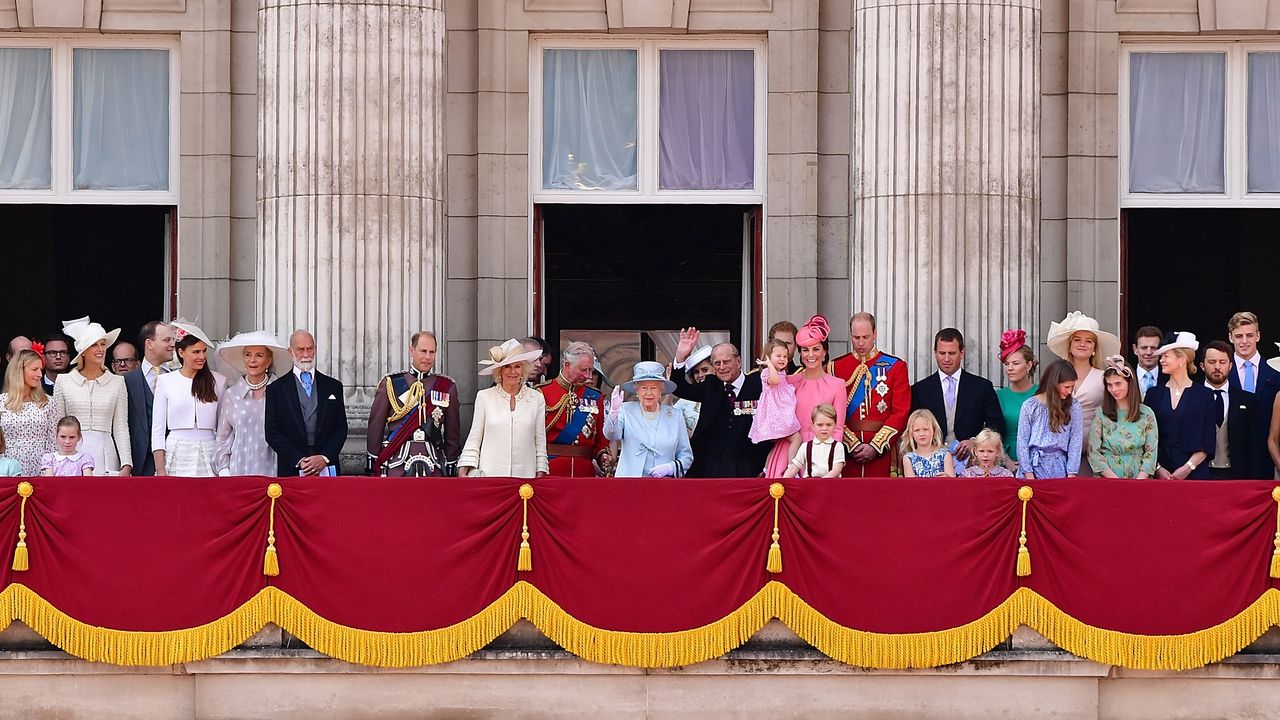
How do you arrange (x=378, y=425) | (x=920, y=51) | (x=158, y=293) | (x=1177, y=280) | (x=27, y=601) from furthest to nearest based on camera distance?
(x=1177, y=280), (x=158, y=293), (x=920, y=51), (x=378, y=425), (x=27, y=601)

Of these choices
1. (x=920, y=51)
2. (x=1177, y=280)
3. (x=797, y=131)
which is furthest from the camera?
(x=1177, y=280)

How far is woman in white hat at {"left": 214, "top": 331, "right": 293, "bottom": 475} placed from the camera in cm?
1378

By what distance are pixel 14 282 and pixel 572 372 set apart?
33.0ft

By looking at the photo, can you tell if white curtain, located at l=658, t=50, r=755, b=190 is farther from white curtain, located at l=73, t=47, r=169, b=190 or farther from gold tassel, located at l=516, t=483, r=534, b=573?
gold tassel, located at l=516, t=483, r=534, b=573

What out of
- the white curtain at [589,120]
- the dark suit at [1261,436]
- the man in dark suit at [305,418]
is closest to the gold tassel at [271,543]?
the man in dark suit at [305,418]

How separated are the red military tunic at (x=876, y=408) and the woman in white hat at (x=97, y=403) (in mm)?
5255

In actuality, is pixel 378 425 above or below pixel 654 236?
below

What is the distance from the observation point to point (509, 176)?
1691 centimetres

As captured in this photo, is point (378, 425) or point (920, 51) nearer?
point (378, 425)

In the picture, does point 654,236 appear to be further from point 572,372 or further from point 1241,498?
point 1241,498

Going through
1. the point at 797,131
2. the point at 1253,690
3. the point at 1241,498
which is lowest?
the point at 1253,690

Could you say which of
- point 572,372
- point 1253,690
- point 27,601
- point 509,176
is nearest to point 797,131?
point 509,176

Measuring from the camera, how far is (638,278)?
87.6 feet

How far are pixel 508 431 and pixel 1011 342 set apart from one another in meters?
3.79
